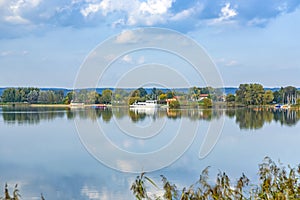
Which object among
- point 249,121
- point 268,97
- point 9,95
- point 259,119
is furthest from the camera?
point 9,95

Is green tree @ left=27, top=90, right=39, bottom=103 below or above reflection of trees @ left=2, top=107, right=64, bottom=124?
above

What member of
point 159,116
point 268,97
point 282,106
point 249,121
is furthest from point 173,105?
point 282,106

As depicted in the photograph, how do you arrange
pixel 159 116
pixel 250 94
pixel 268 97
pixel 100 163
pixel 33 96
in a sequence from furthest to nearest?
pixel 33 96, pixel 268 97, pixel 250 94, pixel 159 116, pixel 100 163

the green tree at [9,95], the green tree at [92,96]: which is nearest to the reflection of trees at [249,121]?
the green tree at [92,96]

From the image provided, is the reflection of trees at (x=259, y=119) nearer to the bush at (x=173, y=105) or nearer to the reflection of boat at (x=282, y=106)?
the bush at (x=173, y=105)

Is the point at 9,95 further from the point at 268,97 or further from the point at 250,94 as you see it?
the point at 268,97

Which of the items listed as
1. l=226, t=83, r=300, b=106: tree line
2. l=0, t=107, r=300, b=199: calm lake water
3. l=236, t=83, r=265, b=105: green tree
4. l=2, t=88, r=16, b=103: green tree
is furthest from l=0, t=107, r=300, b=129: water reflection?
l=2, t=88, r=16, b=103: green tree

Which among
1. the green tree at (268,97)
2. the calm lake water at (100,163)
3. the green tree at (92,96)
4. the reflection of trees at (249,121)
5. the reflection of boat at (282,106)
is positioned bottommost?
the calm lake water at (100,163)

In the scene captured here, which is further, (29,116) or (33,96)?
(33,96)

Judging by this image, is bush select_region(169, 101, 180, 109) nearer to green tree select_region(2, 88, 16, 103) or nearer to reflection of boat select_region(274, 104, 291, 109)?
reflection of boat select_region(274, 104, 291, 109)

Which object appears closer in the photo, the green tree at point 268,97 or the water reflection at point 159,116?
the water reflection at point 159,116

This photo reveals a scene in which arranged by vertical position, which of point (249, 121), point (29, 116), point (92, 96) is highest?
point (92, 96)

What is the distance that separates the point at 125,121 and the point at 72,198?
5.43 meters

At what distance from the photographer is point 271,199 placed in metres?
2.34
